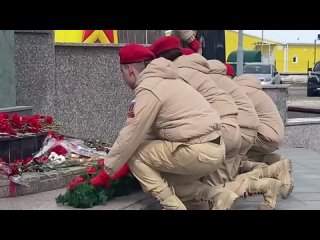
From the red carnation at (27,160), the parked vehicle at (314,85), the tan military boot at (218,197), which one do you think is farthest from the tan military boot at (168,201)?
the parked vehicle at (314,85)

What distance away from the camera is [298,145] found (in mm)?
10094

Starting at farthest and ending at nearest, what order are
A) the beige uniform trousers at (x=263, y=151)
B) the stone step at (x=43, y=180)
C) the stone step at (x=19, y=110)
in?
1. the stone step at (x=19, y=110)
2. the beige uniform trousers at (x=263, y=151)
3. the stone step at (x=43, y=180)

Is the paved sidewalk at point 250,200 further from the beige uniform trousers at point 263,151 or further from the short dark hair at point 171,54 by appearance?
the short dark hair at point 171,54

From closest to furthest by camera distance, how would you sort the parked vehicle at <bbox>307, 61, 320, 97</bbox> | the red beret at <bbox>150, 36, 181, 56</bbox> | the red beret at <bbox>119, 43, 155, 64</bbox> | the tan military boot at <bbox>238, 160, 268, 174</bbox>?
the red beret at <bbox>119, 43, 155, 64</bbox>, the red beret at <bbox>150, 36, 181, 56</bbox>, the tan military boot at <bbox>238, 160, 268, 174</bbox>, the parked vehicle at <bbox>307, 61, 320, 97</bbox>

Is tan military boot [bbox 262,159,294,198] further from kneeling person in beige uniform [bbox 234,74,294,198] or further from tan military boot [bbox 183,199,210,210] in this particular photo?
tan military boot [bbox 183,199,210,210]

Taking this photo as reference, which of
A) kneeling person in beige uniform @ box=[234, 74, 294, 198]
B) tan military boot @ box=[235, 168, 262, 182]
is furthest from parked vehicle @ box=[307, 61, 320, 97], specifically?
tan military boot @ box=[235, 168, 262, 182]

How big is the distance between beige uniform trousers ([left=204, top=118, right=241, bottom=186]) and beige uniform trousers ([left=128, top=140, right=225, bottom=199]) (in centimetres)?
60

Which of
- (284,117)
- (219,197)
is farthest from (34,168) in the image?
(284,117)

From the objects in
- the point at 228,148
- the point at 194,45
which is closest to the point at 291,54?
the point at 194,45

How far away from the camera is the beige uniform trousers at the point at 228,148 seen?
15.5 ft

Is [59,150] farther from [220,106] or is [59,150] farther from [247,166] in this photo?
[247,166]

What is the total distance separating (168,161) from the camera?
402cm

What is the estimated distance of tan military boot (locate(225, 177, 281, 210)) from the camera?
4.80 meters

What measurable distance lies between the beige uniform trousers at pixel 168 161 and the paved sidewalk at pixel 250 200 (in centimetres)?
38
